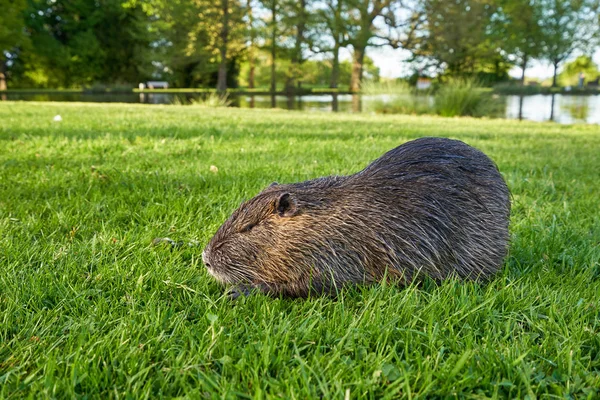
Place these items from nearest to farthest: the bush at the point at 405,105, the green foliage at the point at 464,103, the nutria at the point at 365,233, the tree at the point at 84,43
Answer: the nutria at the point at 365,233 < the green foliage at the point at 464,103 < the bush at the point at 405,105 < the tree at the point at 84,43

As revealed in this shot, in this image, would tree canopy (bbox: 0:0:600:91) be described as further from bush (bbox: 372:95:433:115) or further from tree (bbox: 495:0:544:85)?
bush (bbox: 372:95:433:115)

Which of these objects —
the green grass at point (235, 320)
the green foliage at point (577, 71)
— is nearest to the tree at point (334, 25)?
the green grass at point (235, 320)

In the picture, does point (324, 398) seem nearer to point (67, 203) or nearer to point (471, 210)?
point (471, 210)

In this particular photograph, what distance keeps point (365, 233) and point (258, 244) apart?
0.53m

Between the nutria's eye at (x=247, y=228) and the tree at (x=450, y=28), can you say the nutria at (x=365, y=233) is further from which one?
the tree at (x=450, y=28)

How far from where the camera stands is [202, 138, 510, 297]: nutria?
2.28m

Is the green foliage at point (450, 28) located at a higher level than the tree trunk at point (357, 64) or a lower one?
higher

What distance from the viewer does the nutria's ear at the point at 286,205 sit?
237 centimetres

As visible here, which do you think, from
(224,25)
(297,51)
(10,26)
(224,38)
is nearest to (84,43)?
(10,26)

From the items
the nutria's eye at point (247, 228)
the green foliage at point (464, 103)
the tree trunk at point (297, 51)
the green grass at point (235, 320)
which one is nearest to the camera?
the green grass at point (235, 320)

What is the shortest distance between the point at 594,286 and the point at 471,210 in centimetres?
67

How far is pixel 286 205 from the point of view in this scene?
2400mm

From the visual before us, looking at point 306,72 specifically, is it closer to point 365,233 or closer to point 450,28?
point 450,28

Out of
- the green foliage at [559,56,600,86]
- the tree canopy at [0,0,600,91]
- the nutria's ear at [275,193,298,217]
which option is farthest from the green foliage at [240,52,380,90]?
the green foliage at [559,56,600,86]
